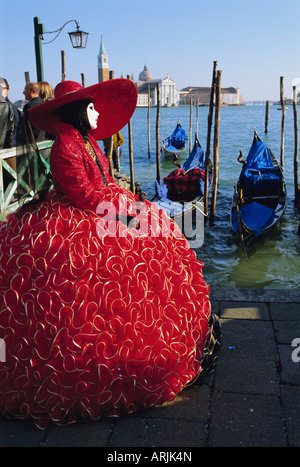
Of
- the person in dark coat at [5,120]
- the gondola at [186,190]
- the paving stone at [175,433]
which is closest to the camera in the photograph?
the paving stone at [175,433]

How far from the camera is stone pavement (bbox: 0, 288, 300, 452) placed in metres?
Result: 1.91

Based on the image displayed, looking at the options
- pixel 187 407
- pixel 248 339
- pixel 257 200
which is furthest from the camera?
pixel 257 200

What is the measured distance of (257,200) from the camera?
8.10 metres

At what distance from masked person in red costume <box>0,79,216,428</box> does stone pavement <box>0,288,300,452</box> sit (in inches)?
2.6

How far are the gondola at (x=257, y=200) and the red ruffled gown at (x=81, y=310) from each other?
4.78 metres

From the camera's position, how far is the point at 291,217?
9.24 meters

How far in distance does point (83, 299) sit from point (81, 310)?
A: 0.16 feet

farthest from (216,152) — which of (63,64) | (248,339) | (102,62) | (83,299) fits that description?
(102,62)

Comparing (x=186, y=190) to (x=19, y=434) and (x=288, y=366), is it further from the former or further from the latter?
(x=19, y=434)

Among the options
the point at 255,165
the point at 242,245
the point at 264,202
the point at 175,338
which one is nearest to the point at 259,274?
the point at 242,245

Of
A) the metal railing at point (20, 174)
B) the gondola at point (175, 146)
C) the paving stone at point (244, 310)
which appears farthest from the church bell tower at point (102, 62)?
the paving stone at point (244, 310)

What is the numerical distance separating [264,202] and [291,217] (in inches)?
60.0

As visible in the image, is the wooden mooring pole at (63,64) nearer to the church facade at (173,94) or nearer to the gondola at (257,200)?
the gondola at (257,200)

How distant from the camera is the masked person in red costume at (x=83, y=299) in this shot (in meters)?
1.94
